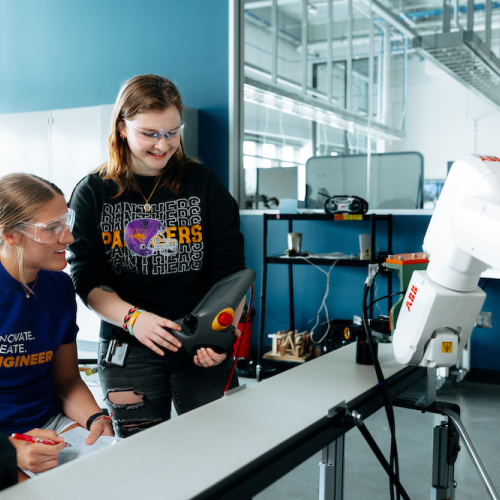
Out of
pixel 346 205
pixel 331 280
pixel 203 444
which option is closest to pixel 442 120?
pixel 346 205

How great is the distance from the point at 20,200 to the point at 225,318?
0.51 metres

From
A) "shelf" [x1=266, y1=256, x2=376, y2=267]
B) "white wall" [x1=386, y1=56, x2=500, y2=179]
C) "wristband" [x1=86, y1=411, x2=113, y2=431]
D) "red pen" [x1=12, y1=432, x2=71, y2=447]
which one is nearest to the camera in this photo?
"red pen" [x1=12, y1=432, x2=71, y2=447]

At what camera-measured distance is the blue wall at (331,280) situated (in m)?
3.56

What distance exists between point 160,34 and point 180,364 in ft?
11.6

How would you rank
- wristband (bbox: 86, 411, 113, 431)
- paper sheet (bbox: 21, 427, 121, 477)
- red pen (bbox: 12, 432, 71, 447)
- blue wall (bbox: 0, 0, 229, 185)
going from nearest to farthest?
red pen (bbox: 12, 432, 71, 447) → paper sheet (bbox: 21, 427, 121, 477) → wristband (bbox: 86, 411, 113, 431) → blue wall (bbox: 0, 0, 229, 185)

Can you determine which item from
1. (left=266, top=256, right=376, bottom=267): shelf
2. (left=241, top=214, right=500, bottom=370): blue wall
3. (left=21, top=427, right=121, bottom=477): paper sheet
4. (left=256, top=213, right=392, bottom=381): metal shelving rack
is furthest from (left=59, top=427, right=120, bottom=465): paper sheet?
(left=241, top=214, right=500, bottom=370): blue wall

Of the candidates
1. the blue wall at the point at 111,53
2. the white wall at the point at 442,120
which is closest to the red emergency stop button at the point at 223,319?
the blue wall at the point at 111,53

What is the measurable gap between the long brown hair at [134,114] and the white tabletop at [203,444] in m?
0.56

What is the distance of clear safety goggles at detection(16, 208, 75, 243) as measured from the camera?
3.96ft

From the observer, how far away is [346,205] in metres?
3.54

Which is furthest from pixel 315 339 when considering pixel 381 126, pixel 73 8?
pixel 73 8

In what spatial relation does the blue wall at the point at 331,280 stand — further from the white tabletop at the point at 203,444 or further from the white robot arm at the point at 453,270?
the white robot arm at the point at 453,270

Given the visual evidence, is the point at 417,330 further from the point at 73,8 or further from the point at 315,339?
the point at 73,8

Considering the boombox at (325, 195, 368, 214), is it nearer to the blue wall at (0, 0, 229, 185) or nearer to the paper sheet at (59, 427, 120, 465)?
the blue wall at (0, 0, 229, 185)
